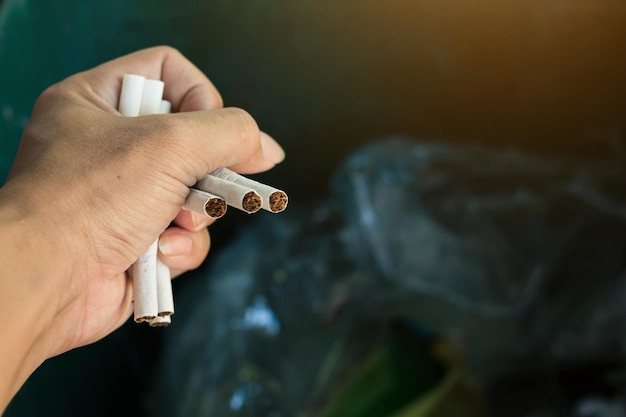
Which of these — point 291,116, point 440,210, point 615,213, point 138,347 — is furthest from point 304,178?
point 615,213

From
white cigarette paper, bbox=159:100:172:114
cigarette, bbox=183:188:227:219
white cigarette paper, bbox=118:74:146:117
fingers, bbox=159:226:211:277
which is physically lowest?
fingers, bbox=159:226:211:277

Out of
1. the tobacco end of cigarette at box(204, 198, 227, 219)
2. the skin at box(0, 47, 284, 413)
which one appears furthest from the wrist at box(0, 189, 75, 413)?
the tobacco end of cigarette at box(204, 198, 227, 219)

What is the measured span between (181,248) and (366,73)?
1.30 ft

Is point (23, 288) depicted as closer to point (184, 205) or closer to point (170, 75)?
point (184, 205)

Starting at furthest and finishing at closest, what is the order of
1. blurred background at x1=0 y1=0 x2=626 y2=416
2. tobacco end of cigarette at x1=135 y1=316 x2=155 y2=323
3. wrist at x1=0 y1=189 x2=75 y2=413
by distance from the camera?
blurred background at x1=0 y1=0 x2=626 y2=416 → tobacco end of cigarette at x1=135 y1=316 x2=155 y2=323 → wrist at x1=0 y1=189 x2=75 y2=413

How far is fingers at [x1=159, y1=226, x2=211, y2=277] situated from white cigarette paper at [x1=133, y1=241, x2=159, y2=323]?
0.6 inches

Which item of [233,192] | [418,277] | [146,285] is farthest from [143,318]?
[418,277]

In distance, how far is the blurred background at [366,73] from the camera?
0.76 metres

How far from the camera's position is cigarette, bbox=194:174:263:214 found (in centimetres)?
43

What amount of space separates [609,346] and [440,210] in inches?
10.7

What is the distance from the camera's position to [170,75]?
0.59 m

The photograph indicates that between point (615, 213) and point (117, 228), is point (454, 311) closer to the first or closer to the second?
point (615, 213)

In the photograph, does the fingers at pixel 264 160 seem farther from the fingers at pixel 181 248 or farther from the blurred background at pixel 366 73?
the blurred background at pixel 366 73

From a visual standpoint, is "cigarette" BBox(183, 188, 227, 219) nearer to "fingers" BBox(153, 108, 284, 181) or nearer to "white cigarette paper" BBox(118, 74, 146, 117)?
"fingers" BBox(153, 108, 284, 181)
